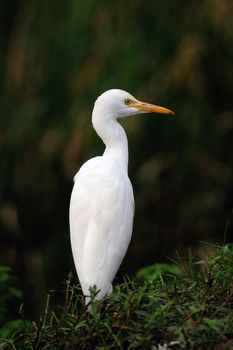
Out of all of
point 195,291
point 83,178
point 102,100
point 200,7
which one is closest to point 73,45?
point 200,7

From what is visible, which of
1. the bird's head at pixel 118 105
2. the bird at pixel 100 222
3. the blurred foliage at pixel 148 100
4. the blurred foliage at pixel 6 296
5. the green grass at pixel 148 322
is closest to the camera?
the green grass at pixel 148 322

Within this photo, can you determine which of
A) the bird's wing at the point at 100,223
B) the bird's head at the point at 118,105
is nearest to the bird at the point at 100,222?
the bird's wing at the point at 100,223

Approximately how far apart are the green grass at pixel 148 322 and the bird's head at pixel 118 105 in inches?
33.8

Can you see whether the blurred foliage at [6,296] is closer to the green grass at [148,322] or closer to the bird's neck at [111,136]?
the green grass at [148,322]

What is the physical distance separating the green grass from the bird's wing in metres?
0.22

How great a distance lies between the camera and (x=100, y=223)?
9.00ft

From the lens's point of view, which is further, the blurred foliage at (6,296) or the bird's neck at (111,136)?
the bird's neck at (111,136)

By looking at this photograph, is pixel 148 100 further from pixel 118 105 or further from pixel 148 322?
pixel 148 322

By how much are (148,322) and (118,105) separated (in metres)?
1.21

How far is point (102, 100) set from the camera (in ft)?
10.3

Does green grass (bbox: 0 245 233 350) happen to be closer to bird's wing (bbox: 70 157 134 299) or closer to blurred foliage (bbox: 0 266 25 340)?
bird's wing (bbox: 70 157 134 299)

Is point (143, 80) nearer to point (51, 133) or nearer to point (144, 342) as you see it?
point (51, 133)

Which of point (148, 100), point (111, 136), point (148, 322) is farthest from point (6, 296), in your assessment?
point (148, 100)

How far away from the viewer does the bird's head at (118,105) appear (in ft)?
10.3
